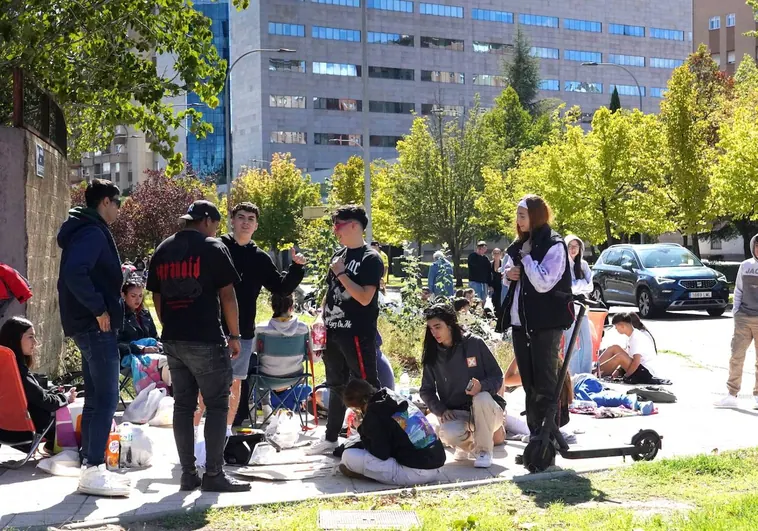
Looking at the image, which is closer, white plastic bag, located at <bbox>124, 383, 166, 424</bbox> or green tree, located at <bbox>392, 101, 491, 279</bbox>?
white plastic bag, located at <bbox>124, 383, 166, 424</bbox>

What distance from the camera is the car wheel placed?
73.0ft

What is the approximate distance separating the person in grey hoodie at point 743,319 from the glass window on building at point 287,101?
80.5 metres

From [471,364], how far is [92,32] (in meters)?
6.47

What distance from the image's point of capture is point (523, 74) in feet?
250

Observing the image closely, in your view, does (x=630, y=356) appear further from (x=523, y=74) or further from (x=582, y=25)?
(x=582, y=25)

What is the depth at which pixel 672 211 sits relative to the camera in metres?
33.7

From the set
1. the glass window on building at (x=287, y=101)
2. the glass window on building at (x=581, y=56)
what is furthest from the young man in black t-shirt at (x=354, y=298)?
the glass window on building at (x=581, y=56)

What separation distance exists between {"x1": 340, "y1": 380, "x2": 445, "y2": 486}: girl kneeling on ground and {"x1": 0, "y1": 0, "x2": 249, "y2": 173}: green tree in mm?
5399

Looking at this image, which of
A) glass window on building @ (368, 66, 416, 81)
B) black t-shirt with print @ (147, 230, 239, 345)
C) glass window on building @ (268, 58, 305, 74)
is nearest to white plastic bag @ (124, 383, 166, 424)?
black t-shirt with print @ (147, 230, 239, 345)

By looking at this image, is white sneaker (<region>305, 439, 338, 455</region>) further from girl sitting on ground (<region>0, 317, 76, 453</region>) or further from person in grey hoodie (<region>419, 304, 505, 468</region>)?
girl sitting on ground (<region>0, 317, 76, 453</region>)

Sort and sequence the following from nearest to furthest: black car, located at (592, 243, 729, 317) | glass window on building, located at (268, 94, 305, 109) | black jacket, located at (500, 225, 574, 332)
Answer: black jacket, located at (500, 225, 574, 332), black car, located at (592, 243, 729, 317), glass window on building, located at (268, 94, 305, 109)

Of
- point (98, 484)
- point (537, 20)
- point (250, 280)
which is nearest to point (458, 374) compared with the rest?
point (250, 280)

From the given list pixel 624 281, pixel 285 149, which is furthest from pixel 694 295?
pixel 285 149

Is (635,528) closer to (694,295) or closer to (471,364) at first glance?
(471,364)
